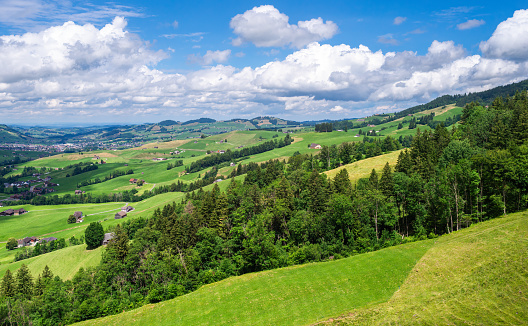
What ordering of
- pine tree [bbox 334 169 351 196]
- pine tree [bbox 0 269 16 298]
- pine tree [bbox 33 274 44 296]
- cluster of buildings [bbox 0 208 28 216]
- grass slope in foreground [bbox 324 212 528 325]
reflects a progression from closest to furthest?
grass slope in foreground [bbox 324 212 528 325] → pine tree [bbox 0 269 16 298] → pine tree [bbox 33 274 44 296] → pine tree [bbox 334 169 351 196] → cluster of buildings [bbox 0 208 28 216]

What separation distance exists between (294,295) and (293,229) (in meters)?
27.2

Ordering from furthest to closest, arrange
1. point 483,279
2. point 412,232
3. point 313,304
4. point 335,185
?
1. point 335,185
2. point 412,232
3. point 313,304
4. point 483,279

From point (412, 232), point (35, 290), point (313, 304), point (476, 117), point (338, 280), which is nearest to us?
point (313, 304)

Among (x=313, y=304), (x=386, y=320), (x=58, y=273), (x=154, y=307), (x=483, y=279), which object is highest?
(x=483, y=279)

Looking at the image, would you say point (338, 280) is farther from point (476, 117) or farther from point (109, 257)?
point (476, 117)

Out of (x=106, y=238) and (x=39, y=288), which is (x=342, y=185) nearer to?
(x=39, y=288)

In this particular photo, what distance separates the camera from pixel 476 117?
113375 mm

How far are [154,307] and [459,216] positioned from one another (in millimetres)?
66213

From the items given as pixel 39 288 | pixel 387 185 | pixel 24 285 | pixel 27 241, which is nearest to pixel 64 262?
pixel 24 285

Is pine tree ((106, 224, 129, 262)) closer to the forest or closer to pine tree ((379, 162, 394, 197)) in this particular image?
the forest

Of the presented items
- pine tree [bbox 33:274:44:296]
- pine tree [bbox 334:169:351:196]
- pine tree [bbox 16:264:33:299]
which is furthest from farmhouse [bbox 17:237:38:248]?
pine tree [bbox 334:169:351:196]

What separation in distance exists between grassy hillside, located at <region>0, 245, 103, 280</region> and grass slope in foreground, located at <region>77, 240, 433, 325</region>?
52.6 m

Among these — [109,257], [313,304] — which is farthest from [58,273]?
[313,304]

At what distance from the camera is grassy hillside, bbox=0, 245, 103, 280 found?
9831 centimetres
